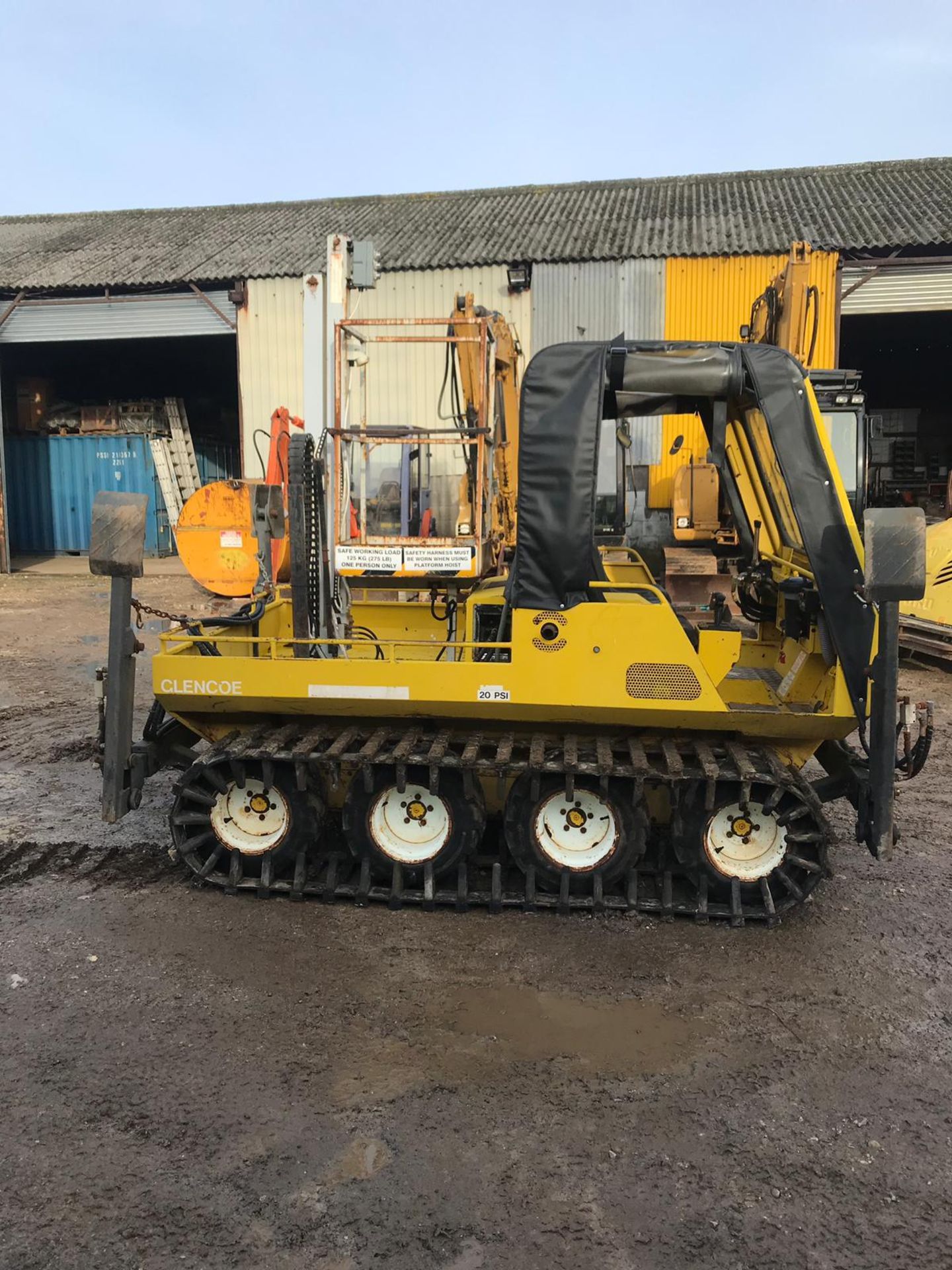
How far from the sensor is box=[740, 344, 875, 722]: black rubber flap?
3.86 metres

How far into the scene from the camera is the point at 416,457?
7.71m

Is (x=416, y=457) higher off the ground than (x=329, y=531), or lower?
higher

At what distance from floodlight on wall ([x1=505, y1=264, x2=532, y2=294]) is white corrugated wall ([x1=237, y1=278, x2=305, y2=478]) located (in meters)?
3.86

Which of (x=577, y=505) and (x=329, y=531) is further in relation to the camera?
(x=329, y=531)

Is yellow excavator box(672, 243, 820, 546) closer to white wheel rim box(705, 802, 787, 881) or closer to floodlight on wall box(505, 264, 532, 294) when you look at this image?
white wheel rim box(705, 802, 787, 881)

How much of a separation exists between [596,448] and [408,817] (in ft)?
6.23

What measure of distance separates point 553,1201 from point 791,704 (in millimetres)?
2601

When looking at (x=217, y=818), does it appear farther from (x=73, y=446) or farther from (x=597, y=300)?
(x=73, y=446)

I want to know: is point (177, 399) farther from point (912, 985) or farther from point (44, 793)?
point (912, 985)

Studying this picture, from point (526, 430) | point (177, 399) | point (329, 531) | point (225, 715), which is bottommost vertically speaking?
point (225, 715)

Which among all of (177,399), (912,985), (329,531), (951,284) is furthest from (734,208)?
(912,985)

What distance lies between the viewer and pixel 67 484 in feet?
64.8

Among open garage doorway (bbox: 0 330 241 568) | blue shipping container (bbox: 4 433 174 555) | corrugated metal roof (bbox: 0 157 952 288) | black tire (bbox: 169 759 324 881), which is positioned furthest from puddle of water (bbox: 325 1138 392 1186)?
blue shipping container (bbox: 4 433 174 555)

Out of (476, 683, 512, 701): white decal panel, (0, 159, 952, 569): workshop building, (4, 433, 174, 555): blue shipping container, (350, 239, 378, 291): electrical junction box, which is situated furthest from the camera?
(4, 433, 174, 555): blue shipping container
